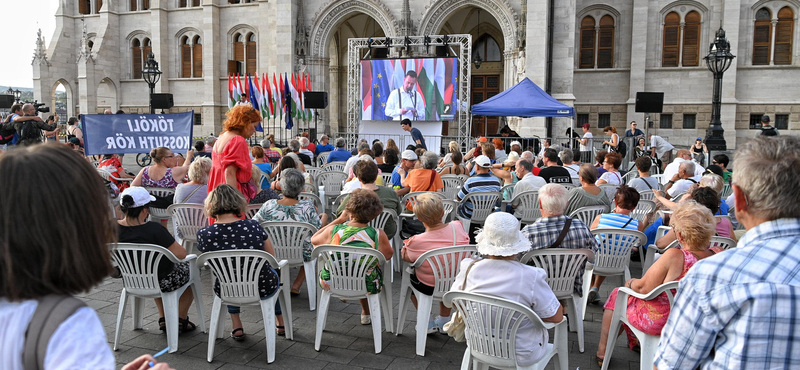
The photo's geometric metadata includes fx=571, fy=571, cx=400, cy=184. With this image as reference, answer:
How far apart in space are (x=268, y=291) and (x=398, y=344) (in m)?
1.06

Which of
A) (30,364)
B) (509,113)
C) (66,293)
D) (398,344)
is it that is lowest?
(398,344)

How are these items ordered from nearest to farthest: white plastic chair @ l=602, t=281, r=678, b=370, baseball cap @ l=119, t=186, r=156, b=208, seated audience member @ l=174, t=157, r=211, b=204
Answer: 1. white plastic chair @ l=602, t=281, r=678, b=370
2. baseball cap @ l=119, t=186, r=156, b=208
3. seated audience member @ l=174, t=157, r=211, b=204

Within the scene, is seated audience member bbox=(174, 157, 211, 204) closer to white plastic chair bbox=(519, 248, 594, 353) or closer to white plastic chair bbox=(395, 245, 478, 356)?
white plastic chair bbox=(395, 245, 478, 356)

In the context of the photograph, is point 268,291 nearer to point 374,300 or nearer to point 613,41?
point 374,300

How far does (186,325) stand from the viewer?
459 centimetres

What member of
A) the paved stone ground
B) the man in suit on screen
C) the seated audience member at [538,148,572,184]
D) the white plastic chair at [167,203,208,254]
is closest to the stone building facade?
the man in suit on screen

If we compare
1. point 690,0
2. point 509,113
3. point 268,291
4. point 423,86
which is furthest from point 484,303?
point 690,0

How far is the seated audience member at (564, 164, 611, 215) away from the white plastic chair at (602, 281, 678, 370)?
7.79ft

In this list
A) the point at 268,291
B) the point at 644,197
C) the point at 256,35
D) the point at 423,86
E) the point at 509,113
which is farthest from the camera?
the point at 256,35

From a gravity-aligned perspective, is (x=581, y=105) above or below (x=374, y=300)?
above

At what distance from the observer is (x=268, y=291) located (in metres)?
4.07

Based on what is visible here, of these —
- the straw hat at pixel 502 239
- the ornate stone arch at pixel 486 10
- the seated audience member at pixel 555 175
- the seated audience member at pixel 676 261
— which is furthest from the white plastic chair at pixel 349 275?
the ornate stone arch at pixel 486 10

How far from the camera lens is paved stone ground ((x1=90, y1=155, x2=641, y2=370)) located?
399 centimetres

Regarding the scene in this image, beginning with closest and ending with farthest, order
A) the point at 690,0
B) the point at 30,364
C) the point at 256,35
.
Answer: the point at 30,364 < the point at 690,0 < the point at 256,35
